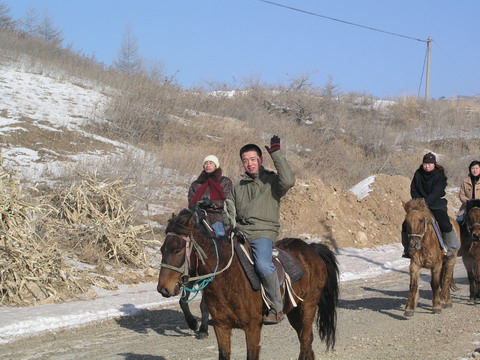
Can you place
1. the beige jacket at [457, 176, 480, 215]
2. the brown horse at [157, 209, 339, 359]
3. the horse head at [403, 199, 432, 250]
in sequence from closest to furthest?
1. the brown horse at [157, 209, 339, 359]
2. the horse head at [403, 199, 432, 250]
3. the beige jacket at [457, 176, 480, 215]

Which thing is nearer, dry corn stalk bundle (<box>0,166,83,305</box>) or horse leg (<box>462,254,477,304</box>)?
dry corn stalk bundle (<box>0,166,83,305</box>)

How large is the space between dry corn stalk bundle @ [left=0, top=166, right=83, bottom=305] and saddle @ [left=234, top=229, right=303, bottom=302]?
6.00 metres

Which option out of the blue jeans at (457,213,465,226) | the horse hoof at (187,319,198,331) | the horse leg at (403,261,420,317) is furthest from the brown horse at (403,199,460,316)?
the horse hoof at (187,319,198,331)

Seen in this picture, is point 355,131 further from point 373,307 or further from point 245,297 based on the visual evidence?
point 245,297

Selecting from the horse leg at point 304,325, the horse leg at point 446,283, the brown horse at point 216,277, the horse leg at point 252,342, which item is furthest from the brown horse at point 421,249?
the horse leg at point 252,342

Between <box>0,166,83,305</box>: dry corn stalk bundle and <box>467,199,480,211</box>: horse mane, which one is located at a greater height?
<box>467,199,480,211</box>: horse mane

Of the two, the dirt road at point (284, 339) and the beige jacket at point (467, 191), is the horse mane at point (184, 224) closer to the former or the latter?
the dirt road at point (284, 339)

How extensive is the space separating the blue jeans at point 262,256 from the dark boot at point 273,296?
0.06 m

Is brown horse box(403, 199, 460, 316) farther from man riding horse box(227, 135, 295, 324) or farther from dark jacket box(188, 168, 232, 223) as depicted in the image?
man riding horse box(227, 135, 295, 324)

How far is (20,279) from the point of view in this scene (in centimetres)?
1089

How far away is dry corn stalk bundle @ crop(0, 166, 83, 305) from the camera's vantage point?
10750mm

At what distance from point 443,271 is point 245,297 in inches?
262

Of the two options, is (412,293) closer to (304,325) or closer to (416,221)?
(416,221)

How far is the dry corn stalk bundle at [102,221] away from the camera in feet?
46.2
